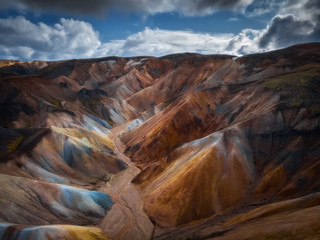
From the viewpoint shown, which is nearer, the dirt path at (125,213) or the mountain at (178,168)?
the mountain at (178,168)

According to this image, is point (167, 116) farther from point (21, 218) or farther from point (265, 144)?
point (21, 218)

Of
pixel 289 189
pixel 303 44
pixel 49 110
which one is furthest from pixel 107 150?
pixel 303 44

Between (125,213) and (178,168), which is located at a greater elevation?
(178,168)

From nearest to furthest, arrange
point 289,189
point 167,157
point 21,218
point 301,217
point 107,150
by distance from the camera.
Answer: point 301,217, point 21,218, point 289,189, point 167,157, point 107,150

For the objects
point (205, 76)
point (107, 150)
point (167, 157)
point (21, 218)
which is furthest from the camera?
point (205, 76)

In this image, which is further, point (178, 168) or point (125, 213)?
point (178, 168)
